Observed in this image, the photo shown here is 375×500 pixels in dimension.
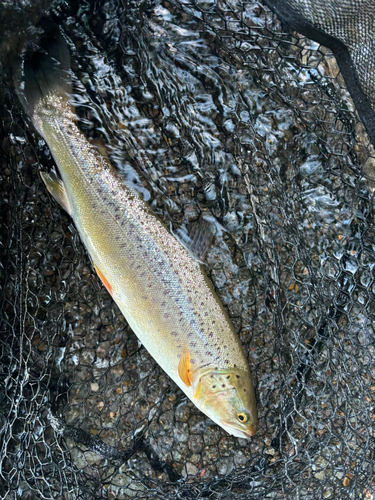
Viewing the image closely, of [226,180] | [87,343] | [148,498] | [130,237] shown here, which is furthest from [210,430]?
[226,180]

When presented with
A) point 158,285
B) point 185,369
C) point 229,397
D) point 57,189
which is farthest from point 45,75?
point 229,397

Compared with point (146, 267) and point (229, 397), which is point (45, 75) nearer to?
point (146, 267)

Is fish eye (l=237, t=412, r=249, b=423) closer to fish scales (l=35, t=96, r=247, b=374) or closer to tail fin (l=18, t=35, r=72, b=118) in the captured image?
fish scales (l=35, t=96, r=247, b=374)

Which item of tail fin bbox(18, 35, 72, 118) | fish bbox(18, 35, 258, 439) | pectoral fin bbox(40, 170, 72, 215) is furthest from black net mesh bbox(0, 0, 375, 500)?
fish bbox(18, 35, 258, 439)

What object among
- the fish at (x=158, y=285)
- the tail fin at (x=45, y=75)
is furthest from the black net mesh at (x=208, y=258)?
the fish at (x=158, y=285)

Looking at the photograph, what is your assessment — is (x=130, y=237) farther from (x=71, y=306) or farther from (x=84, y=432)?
(x=84, y=432)

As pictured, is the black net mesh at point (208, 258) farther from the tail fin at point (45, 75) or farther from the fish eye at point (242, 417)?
the fish eye at point (242, 417)

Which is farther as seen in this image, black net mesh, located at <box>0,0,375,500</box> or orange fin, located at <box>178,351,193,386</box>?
black net mesh, located at <box>0,0,375,500</box>
